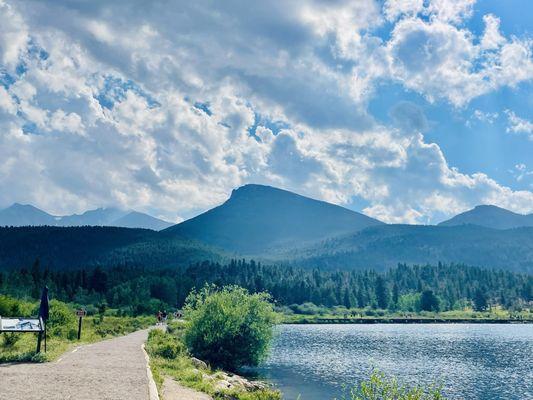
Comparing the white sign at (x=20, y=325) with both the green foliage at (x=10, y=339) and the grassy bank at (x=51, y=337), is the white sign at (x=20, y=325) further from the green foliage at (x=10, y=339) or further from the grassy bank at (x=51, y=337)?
the green foliage at (x=10, y=339)

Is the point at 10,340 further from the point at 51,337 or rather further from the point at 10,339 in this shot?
the point at 51,337

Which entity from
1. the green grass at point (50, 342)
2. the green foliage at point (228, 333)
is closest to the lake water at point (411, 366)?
the green foliage at point (228, 333)

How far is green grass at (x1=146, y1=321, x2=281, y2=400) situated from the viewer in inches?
1373

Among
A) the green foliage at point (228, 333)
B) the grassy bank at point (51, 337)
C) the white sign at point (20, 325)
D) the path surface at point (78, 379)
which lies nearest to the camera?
the path surface at point (78, 379)

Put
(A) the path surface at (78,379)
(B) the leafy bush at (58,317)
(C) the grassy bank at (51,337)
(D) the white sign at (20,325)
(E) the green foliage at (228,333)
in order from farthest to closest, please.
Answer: (E) the green foliage at (228,333) → (B) the leafy bush at (58,317) → (C) the grassy bank at (51,337) → (D) the white sign at (20,325) → (A) the path surface at (78,379)

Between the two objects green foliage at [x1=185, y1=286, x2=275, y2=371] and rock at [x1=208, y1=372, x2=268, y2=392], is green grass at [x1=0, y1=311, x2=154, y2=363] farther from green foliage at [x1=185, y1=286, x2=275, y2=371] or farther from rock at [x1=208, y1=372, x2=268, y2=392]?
rock at [x1=208, y1=372, x2=268, y2=392]

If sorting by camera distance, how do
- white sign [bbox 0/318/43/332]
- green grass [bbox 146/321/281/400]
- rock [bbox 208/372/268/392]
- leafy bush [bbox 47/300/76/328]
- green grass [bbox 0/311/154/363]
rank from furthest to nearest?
leafy bush [bbox 47/300/76/328]
rock [bbox 208/372/268/392]
green grass [bbox 0/311/154/363]
green grass [bbox 146/321/281/400]
white sign [bbox 0/318/43/332]

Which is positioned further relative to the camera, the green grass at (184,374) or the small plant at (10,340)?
the small plant at (10,340)

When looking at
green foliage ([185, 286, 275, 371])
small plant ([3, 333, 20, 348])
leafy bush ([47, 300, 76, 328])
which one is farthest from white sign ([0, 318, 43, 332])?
green foliage ([185, 286, 275, 371])

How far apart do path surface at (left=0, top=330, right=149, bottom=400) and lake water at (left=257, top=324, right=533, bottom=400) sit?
19.3 metres

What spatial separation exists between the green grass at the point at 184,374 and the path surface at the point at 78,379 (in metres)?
2.19

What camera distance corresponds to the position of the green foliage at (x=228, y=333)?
58.7 meters

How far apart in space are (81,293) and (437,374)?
127m

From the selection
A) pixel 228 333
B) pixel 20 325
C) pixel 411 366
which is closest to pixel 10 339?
pixel 20 325
